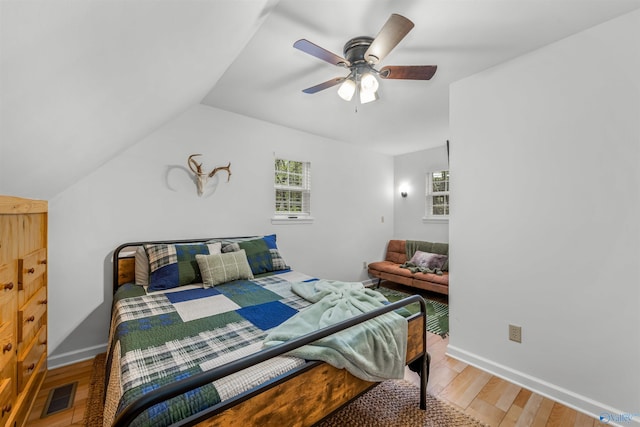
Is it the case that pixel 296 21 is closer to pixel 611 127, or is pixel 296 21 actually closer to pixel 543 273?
pixel 611 127

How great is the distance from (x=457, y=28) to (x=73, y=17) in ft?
6.51

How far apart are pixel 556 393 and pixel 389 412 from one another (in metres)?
1.21

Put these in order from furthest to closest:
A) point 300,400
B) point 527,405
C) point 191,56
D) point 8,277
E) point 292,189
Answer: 1. point 292,189
2. point 527,405
3. point 191,56
4. point 8,277
5. point 300,400

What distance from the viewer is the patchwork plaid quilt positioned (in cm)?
95

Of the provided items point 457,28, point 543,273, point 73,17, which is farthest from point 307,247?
point 73,17

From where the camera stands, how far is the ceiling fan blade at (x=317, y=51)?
1.51 meters

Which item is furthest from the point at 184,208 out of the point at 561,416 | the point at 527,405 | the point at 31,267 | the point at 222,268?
the point at 561,416

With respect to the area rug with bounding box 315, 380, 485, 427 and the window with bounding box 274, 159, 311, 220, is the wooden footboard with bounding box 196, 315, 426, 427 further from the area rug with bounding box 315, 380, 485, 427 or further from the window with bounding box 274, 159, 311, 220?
the window with bounding box 274, 159, 311, 220

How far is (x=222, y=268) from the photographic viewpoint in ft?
7.75

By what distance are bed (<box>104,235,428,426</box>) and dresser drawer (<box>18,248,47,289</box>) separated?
1.58ft

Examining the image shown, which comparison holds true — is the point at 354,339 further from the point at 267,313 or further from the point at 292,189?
the point at 292,189

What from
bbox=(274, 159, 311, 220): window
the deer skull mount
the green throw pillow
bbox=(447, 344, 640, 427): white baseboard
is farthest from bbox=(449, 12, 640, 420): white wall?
the deer skull mount

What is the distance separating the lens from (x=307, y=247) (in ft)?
12.8

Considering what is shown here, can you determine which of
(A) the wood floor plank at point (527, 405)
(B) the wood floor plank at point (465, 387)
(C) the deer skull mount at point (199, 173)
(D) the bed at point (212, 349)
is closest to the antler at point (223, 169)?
(C) the deer skull mount at point (199, 173)
